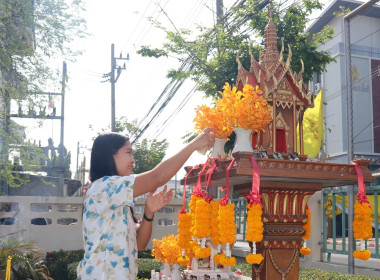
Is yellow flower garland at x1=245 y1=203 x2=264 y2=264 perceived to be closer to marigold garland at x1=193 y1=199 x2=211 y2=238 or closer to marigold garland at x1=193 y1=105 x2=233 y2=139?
marigold garland at x1=193 y1=199 x2=211 y2=238

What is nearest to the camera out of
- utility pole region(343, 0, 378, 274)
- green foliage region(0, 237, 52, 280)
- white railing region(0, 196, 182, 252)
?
utility pole region(343, 0, 378, 274)

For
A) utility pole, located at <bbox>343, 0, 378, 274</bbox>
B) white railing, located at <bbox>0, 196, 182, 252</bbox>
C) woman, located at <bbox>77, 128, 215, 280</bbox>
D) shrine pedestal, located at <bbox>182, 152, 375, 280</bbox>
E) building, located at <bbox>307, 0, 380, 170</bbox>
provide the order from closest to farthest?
woman, located at <bbox>77, 128, 215, 280</bbox> < shrine pedestal, located at <bbox>182, 152, 375, 280</bbox> < utility pole, located at <bbox>343, 0, 378, 274</bbox> < white railing, located at <bbox>0, 196, 182, 252</bbox> < building, located at <bbox>307, 0, 380, 170</bbox>

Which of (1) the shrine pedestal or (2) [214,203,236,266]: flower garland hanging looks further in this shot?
(1) the shrine pedestal

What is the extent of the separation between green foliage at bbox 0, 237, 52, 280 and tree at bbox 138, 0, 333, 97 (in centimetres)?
576

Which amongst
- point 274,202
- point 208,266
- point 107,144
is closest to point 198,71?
point 208,266

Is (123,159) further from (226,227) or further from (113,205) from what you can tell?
(226,227)

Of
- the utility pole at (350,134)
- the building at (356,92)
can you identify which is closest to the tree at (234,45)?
the utility pole at (350,134)

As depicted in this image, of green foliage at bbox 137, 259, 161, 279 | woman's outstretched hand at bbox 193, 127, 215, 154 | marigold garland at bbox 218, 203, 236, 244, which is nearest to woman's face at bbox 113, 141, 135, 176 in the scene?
woman's outstretched hand at bbox 193, 127, 215, 154

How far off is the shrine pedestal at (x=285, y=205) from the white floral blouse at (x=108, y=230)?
123 cm

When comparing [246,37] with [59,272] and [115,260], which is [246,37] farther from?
[115,260]

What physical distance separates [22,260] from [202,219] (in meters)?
7.36

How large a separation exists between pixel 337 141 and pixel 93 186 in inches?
853

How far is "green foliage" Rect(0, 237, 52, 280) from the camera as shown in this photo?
31.3ft

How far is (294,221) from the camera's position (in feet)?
13.3
